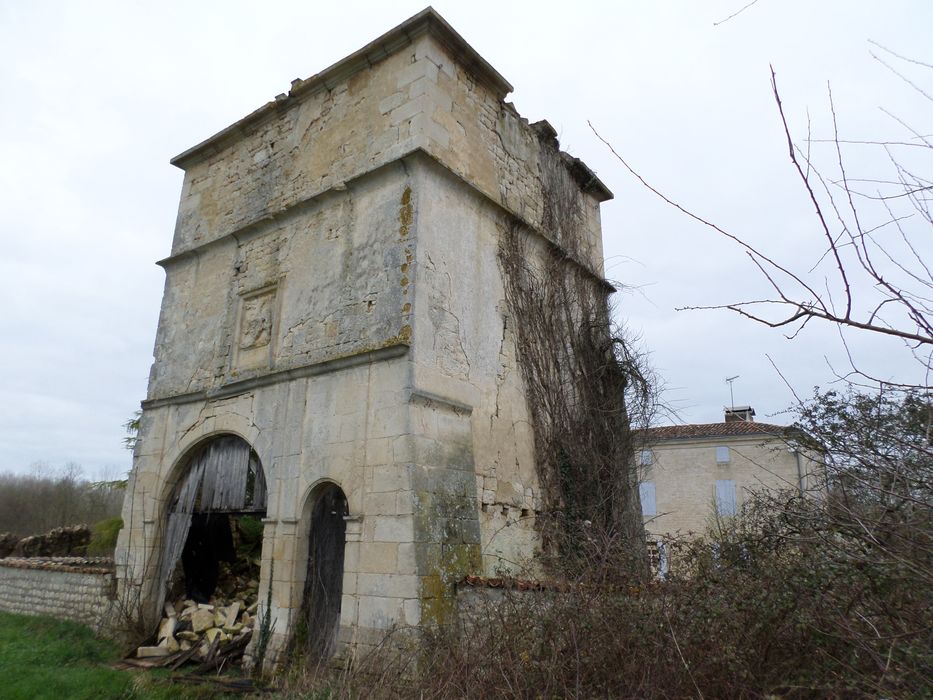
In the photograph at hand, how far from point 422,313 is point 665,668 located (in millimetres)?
4403

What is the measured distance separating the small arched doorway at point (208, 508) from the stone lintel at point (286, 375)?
61 centimetres

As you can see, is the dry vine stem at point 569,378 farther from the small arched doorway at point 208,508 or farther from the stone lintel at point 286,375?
the small arched doorway at point 208,508

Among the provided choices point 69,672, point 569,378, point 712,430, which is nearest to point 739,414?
point 712,430

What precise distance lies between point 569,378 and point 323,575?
13.2 ft

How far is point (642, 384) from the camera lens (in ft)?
31.4

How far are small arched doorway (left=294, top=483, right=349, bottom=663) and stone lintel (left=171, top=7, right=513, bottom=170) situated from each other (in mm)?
5338

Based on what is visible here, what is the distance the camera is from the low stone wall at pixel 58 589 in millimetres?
9258

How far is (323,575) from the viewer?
718 cm

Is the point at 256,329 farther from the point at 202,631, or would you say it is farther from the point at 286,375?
the point at 202,631

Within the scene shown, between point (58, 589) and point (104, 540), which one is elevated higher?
point (104, 540)

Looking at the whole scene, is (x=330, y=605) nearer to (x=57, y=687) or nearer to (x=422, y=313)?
(x=57, y=687)

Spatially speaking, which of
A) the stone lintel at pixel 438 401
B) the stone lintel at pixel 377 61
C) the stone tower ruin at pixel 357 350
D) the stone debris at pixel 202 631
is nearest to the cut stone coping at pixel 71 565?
the stone tower ruin at pixel 357 350

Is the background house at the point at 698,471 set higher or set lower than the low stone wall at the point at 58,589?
higher

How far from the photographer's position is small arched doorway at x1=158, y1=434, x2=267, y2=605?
8383 mm
